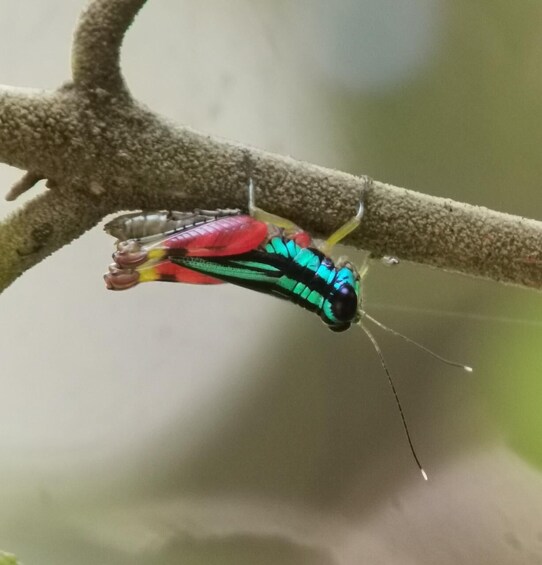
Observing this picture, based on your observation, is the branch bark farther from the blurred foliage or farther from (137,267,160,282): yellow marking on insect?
the blurred foliage

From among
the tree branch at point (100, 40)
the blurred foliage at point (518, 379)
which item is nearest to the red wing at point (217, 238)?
the tree branch at point (100, 40)

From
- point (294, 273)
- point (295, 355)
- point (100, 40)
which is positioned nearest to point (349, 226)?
point (294, 273)

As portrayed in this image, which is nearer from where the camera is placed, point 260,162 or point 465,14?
point 260,162

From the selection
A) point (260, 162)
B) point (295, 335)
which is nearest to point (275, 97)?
point (295, 335)

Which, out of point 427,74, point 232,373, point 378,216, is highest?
point 378,216

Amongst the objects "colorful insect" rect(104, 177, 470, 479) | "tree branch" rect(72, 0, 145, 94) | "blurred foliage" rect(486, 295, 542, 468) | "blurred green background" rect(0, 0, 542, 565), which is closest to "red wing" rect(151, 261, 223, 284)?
"colorful insect" rect(104, 177, 470, 479)

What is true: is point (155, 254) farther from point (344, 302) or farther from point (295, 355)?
point (295, 355)

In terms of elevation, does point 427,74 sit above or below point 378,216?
below

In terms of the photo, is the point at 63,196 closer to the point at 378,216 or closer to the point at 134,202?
the point at 134,202
